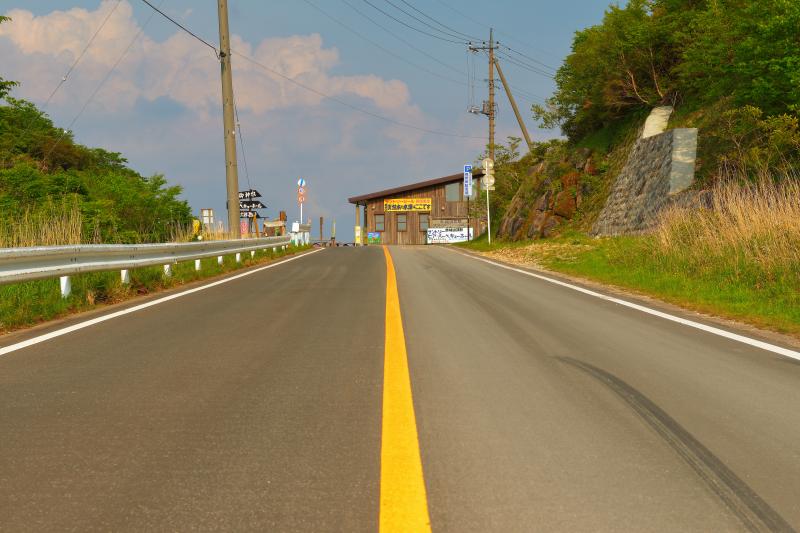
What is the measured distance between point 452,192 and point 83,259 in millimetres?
53192

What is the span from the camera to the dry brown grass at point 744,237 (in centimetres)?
945

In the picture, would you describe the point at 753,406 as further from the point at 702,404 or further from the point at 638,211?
the point at 638,211

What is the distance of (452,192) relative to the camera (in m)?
60.6

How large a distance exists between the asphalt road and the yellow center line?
1.9 inches

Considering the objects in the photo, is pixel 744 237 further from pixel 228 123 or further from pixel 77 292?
pixel 228 123

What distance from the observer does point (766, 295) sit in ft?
28.3

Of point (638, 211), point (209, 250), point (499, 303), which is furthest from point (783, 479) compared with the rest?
point (638, 211)

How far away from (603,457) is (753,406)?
1501mm

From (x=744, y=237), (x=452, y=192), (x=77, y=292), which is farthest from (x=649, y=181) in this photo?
(x=452, y=192)

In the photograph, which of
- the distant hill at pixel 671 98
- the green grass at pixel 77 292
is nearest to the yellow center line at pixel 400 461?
the green grass at pixel 77 292

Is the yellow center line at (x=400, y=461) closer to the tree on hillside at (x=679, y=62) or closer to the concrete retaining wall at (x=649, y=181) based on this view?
the tree on hillside at (x=679, y=62)

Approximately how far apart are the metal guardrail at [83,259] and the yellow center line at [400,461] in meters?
5.26

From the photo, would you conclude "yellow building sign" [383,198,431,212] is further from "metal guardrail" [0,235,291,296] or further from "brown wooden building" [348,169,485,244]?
"metal guardrail" [0,235,291,296]

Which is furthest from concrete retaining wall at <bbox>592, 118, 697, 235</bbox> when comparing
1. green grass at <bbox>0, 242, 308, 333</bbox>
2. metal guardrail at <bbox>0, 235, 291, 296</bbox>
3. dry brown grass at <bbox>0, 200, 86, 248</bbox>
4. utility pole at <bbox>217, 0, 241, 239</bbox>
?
dry brown grass at <bbox>0, 200, 86, 248</bbox>
